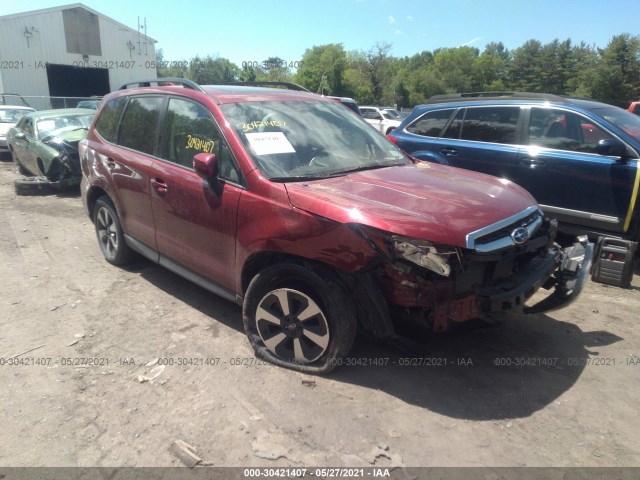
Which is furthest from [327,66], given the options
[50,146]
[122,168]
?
[122,168]

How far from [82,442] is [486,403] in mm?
2388

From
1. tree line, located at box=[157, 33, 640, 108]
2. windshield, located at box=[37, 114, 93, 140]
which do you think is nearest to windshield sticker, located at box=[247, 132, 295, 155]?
windshield, located at box=[37, 114, 93, 140]

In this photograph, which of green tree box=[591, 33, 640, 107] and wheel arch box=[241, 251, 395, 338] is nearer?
Answer: wheel arch box=[241, 251, 395, 338]

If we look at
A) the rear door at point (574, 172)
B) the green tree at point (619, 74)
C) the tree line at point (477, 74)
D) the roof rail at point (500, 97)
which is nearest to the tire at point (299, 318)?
the rear door at point (574, 172)

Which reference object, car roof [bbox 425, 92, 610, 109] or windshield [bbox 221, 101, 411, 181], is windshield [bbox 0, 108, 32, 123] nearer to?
car roof [bbox 425, 92, 610, 109]

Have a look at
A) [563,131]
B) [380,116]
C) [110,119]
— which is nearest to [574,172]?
[563,131]

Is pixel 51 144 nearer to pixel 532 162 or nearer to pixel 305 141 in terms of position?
pixel 305 141

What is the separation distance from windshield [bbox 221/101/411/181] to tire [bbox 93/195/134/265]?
2136 millimetres

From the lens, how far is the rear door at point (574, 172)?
15.9ft

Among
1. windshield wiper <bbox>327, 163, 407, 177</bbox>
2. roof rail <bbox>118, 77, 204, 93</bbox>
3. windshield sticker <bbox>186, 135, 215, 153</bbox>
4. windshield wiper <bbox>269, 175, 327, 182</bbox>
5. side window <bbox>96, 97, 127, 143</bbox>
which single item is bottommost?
windshield wiper <bbox>269, 175, 327, 182</bbox>

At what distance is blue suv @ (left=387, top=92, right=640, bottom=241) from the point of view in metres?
4.84

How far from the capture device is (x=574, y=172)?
5.09 metres

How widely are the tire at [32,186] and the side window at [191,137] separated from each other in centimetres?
651

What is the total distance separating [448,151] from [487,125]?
58 cm
